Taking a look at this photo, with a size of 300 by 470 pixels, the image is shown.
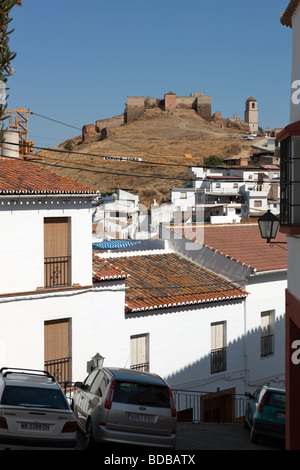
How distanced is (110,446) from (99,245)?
13.7 meters

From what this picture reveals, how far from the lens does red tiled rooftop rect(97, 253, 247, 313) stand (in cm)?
1894

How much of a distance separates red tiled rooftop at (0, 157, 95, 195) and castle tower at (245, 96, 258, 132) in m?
151

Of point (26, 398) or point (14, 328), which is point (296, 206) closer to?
point (26, 398)

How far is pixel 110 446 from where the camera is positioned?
1041cm

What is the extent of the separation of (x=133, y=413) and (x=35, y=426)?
1639 mm

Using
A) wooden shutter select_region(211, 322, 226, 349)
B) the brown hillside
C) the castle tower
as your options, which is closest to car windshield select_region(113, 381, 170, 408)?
wooden shutter select_region(211, 322, 226, 349)

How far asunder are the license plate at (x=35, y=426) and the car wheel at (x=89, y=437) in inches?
49.5

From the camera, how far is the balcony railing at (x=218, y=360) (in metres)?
20.2

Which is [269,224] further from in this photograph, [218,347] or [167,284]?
[218,347]

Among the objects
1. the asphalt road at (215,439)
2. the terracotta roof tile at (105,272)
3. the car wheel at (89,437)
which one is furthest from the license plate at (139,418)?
the terracotta roof tile at (105,272)

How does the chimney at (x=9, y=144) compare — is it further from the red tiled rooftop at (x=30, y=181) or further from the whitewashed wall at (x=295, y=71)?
the whitewashed wall at (x=295, y=71)

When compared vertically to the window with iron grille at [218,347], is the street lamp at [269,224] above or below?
above

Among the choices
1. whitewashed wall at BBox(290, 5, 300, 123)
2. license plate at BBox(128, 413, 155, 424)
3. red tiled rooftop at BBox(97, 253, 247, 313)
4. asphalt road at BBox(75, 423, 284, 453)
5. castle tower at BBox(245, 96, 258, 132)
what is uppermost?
castle tower at BBox(245, 96, 258, 132)

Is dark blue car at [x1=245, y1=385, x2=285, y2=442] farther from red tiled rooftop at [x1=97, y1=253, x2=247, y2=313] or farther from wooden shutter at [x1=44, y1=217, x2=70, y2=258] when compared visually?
A: wooden shutter at [x1=44, y1=217, x2=70, y2=258]
